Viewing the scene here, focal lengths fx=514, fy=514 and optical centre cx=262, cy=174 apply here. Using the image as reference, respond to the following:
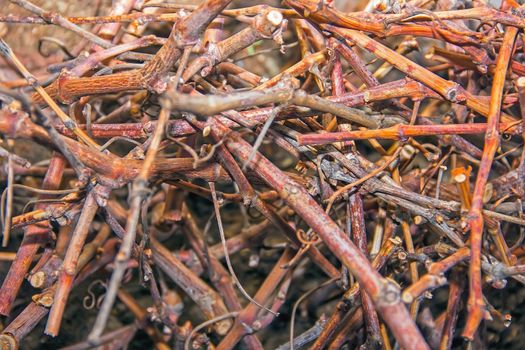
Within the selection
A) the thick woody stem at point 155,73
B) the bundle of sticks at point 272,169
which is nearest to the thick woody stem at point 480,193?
the bundle of sticks at point 272,169

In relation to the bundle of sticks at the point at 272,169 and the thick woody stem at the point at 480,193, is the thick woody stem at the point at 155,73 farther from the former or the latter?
the thick woody stem at the point at 480,193

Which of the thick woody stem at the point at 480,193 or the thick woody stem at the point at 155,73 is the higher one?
the thick woody stem at the point at 155,73

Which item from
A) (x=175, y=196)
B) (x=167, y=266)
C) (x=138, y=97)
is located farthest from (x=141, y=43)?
(x=167, y=266)

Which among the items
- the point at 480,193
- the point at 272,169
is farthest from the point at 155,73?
the point at 480,193

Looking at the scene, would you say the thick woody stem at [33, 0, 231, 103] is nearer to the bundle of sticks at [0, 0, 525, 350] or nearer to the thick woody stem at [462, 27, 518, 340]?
the bundle of sticks at [0, 0, 525, 350]

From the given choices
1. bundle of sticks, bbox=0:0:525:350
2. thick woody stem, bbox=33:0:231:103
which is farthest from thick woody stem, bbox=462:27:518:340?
thick woody stem, bbox=33:0:231:103

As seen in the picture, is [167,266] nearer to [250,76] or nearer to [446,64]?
[250,76]

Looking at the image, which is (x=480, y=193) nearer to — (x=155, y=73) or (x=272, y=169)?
(x=272, y=169)

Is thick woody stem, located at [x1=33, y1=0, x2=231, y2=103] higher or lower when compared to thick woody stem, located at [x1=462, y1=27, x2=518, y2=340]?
higher

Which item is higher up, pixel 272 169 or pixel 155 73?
pixel 155 73
